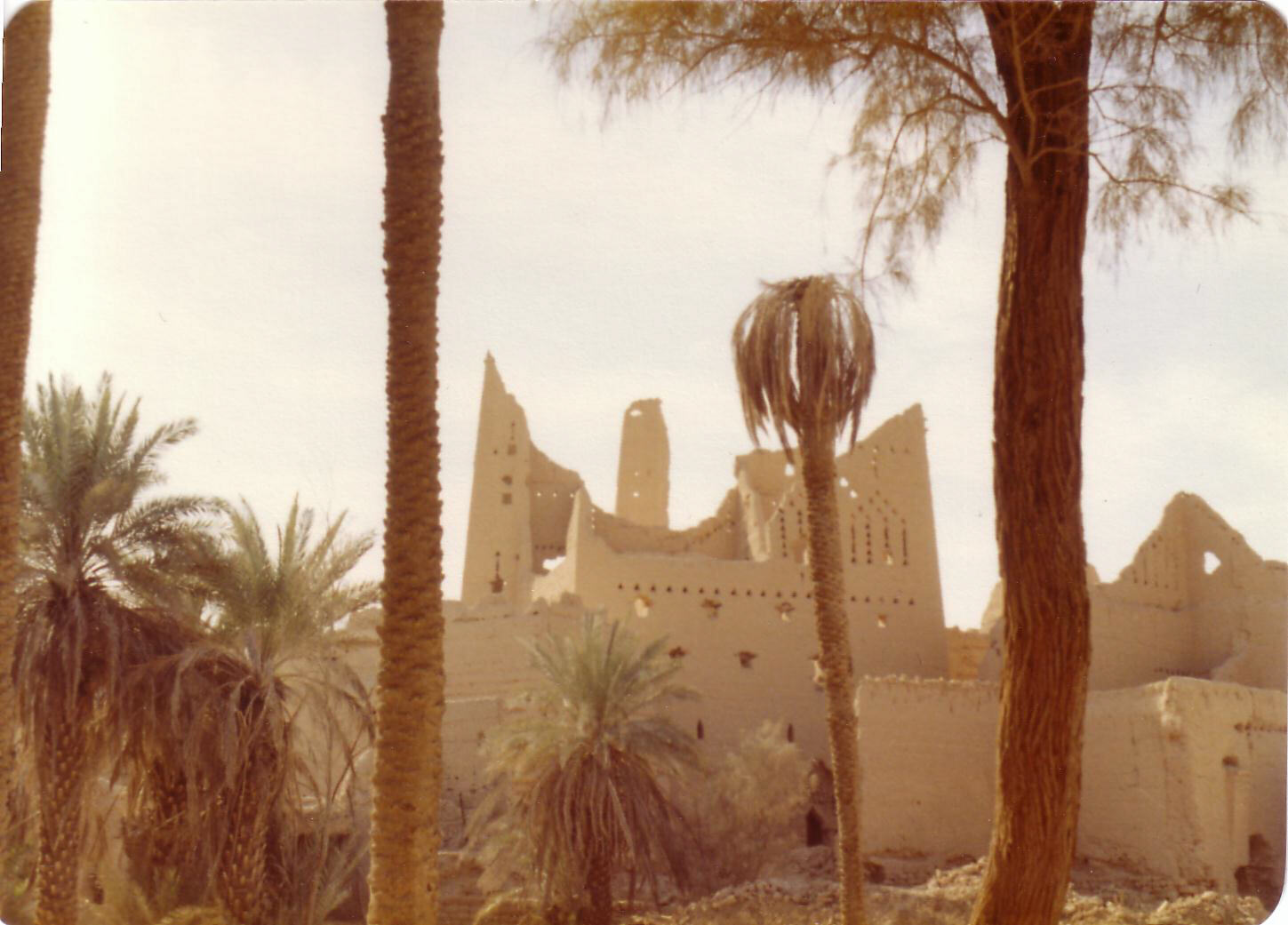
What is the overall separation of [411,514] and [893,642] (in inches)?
877

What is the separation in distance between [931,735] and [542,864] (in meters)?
7.33

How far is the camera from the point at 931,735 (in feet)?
83.8

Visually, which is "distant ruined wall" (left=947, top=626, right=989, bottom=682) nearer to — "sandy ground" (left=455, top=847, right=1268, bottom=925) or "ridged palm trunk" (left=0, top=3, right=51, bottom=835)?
"sandy ground" (left=455, top=847, right=1268, bottom=925)

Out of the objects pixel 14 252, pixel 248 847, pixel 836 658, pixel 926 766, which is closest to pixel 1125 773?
pixel 926 766

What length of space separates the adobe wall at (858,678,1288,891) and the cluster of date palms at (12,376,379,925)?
10.3 metres

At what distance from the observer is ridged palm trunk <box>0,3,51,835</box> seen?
1228 centimetres

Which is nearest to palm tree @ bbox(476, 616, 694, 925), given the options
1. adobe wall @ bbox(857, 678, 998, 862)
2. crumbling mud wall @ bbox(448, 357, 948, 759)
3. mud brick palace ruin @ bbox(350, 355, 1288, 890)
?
mud brick palace ruin @ bbox(350, 355, 1288, 890)

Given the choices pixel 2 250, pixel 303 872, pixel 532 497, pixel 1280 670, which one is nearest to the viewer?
pixel 2 250

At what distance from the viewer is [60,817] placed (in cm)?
1559

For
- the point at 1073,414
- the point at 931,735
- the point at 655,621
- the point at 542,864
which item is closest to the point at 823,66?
the point at 1073,414

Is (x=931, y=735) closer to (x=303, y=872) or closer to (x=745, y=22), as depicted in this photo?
A: (x=303, y=872)

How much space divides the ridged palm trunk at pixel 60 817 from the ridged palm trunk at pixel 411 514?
6.27 metres

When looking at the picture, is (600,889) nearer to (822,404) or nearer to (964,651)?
(822,404)

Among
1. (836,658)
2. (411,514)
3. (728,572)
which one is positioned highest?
(728,572)
